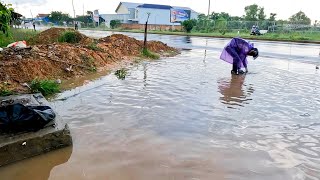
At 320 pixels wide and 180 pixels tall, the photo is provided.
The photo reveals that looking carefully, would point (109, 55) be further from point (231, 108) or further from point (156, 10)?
point (156, 10)

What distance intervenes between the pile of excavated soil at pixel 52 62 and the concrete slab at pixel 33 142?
3187mm

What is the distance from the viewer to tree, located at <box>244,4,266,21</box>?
2442 inches

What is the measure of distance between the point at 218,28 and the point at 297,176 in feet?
144

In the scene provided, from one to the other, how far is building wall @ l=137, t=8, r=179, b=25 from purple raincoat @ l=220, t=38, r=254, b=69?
5871 centimetres

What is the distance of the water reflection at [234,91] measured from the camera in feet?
23.0

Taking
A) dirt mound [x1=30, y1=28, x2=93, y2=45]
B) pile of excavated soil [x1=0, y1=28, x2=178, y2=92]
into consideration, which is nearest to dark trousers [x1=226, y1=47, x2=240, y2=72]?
pile of excavated soil [x1=0, y1=28, x2=178, y2=92]

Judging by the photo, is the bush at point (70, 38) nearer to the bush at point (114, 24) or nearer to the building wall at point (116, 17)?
the bush at point (114, 24)

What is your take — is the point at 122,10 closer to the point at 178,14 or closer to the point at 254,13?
the point at 178,14

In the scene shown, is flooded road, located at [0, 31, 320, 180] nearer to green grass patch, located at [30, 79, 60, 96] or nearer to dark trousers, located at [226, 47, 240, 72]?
green grass patch, located at [30, 79, 60, 96]

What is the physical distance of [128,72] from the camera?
1059cm

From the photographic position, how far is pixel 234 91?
806 centimetres

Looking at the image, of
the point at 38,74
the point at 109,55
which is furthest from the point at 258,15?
the point at 38,74

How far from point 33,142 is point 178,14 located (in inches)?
2781

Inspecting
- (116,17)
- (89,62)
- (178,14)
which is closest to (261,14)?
(178,14)
